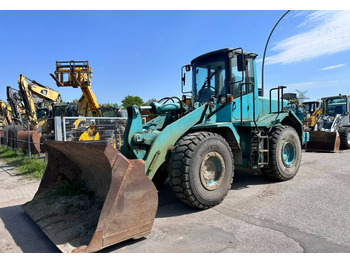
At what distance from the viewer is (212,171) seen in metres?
4.53

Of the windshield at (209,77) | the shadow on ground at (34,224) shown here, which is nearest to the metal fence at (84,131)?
the shadow on ground at (34,224)

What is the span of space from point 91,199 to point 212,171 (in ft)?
6.45

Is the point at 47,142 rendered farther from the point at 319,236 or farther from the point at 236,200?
the point at 319,236

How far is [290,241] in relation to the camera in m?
3.29

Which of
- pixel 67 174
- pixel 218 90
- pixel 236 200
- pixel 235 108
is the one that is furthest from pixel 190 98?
pixel 67 174

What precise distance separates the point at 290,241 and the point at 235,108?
116 inches

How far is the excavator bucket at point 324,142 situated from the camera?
11477 mm

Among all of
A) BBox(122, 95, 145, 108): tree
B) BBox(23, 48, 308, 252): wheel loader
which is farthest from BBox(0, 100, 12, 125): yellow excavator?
BBox(122, 95, 145, 108): tree

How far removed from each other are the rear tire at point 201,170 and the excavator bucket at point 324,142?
8844 millimetres

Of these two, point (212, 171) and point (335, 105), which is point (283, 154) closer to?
point (212, 171)

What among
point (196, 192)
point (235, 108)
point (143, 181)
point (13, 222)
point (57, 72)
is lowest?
point (13, 222)

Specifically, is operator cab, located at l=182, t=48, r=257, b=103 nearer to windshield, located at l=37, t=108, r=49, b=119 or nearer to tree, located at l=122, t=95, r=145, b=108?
windshield, located at l=37, t=108, r=49, b=119

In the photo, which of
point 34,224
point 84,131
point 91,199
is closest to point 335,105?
point 84,131

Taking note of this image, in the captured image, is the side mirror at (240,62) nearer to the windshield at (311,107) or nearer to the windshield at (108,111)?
the windshield at (108,111)
